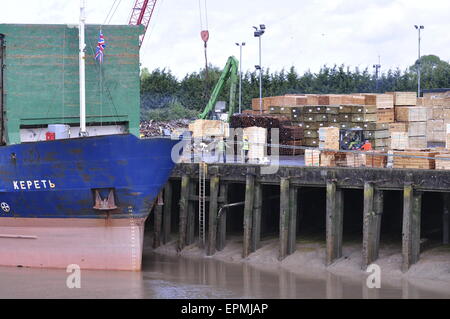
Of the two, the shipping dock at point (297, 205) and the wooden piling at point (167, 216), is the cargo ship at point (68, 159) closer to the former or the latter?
the shipping dock at point (297, 205)

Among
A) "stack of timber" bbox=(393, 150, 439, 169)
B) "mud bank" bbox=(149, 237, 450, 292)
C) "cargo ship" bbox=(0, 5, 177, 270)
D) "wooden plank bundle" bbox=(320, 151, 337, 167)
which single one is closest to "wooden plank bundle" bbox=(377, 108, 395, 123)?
"wooden plank bundle" bbox=(320, 151, 337, 167)

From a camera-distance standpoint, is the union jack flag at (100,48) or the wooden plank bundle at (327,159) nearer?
the union jack flag at (100,48)

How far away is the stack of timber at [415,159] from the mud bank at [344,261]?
250 cm

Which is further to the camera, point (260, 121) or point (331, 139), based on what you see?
point (260, 121)

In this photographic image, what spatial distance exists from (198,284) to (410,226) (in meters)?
6.30

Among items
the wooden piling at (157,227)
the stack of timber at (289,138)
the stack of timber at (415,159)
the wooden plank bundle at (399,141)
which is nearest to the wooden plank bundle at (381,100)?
the stack of timber at (289,138)

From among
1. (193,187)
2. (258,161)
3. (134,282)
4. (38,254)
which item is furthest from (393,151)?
(38,254)

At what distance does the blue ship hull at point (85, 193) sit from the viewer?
96.4 feet

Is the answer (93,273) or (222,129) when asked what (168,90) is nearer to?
(222,129)

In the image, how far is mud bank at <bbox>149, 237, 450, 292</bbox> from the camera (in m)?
28.0

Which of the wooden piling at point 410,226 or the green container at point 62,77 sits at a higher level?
the green container at point 62,77

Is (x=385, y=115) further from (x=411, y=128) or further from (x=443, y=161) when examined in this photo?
(x=443, y=161)

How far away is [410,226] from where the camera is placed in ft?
92.9

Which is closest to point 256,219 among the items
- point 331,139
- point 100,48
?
point 331,139
